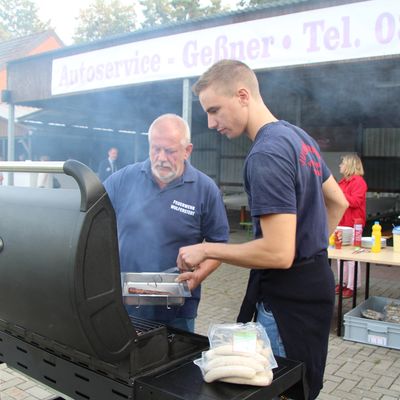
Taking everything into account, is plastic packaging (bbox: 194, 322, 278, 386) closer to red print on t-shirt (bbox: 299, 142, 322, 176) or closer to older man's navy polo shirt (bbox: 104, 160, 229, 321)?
red print on t-shirt (bbox: 299, 142, 322, 176)

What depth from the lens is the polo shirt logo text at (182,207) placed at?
6.73 ft

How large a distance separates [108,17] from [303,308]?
43656 millimetres

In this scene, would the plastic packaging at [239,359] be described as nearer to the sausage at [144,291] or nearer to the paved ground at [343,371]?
the sausage at [144,291]

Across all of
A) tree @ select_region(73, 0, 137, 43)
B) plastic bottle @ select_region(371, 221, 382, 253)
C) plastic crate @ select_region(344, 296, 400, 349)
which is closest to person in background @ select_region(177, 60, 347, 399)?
plastic crate @ select_region(344, 296, 400, 349)

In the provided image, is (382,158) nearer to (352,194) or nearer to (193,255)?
(352,194)

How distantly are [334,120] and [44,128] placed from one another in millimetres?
9053

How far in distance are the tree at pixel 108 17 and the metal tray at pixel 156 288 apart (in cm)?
4189

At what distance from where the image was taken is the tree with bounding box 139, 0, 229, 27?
32.0m

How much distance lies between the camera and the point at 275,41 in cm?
518

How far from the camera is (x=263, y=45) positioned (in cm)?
529

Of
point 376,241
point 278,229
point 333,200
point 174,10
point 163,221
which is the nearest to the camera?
point 278,229

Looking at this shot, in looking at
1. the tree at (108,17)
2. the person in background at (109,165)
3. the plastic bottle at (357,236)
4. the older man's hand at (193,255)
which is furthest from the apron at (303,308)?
the tree at (108,17)

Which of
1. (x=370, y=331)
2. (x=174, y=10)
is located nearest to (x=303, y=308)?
(x=370, y=331)

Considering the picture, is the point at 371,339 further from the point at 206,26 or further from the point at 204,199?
the point at 206,26
